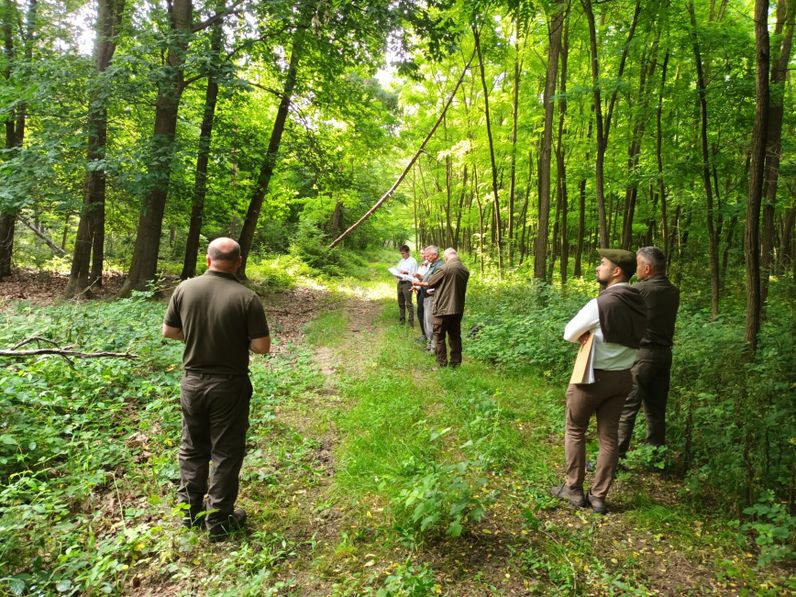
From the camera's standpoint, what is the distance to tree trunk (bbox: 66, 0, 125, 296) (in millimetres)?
9719

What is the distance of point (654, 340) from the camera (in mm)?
4363

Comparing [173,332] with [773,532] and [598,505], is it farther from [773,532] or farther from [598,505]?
[773,532]

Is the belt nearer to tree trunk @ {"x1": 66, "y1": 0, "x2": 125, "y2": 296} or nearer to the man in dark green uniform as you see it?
the man in dark green uniform

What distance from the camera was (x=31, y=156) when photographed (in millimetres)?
9992

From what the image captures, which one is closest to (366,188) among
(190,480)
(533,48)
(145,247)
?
(533,48)

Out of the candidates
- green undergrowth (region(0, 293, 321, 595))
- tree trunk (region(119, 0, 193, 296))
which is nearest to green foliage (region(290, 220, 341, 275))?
tree trunk (region(119, 0, 193, 296))

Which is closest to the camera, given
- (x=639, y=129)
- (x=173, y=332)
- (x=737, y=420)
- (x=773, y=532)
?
(x=773, y=532)

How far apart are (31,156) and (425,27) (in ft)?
31.8

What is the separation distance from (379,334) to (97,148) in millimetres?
8413

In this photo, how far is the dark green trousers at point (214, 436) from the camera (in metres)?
3.30

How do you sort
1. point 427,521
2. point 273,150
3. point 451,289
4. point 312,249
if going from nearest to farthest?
1. point 427,521
2. point 451,289
3. point 273,150
4. point 312,249

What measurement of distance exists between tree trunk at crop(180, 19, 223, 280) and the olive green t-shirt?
27.4 ft

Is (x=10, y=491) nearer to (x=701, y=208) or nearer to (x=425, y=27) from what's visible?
(x=425, y=27)

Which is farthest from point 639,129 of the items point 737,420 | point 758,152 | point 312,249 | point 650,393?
point 312,249
